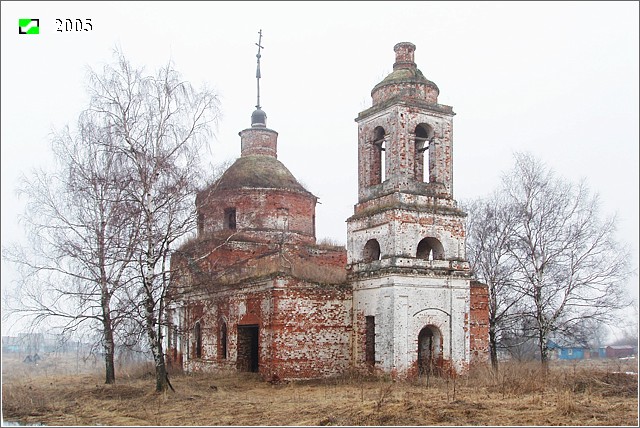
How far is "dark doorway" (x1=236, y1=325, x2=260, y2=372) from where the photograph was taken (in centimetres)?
1903

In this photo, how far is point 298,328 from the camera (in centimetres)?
1730

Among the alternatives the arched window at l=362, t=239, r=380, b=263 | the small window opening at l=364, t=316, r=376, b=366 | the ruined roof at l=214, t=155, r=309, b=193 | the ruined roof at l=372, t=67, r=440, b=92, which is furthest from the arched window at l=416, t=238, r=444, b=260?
the ruined roof at l=214, t=155, r=309, b=193

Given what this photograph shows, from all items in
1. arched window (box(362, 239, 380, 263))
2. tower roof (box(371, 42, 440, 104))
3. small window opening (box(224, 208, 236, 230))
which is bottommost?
arched window (box(362, 239, 380, 263))

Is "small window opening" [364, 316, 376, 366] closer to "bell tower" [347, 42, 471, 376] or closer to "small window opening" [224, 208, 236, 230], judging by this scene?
"bell tower" [347, 42, 471, 376]

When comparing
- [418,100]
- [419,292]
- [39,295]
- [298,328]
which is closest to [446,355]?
[419,292]

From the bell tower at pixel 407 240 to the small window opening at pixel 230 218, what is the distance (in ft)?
17.9

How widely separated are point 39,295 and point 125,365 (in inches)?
350

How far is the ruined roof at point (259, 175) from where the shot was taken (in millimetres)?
22453

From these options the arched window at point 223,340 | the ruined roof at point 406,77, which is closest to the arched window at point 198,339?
the arched window at point 223,340

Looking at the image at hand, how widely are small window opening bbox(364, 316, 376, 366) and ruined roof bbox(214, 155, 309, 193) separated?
6700 millimetres

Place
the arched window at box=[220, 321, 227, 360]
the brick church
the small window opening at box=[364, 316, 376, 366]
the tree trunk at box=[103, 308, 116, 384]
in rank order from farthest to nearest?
1. the arched window at box=[220, 321, 227, 360]
2. the small window opening at box=[364, 316, 376, 366]
3. the brick church
4. the tree trunk at box=[103, 308, 116, 384]

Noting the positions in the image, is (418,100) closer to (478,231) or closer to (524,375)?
(524,375)

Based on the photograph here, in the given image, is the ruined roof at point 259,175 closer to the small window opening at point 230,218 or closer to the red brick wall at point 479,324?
the small window opening at point 230,218

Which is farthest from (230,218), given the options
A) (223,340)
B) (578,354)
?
(578,354)
